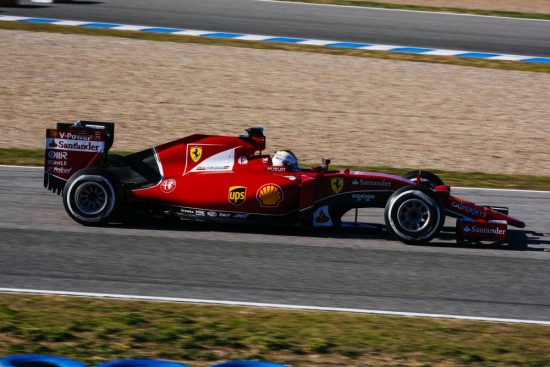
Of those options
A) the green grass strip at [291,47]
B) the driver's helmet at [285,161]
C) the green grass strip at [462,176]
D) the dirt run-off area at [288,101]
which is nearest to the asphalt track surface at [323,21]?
the green grass strip at [291,47]

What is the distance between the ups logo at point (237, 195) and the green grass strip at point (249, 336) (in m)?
2.44

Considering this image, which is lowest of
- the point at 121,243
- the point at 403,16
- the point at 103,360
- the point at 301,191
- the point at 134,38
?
the point at 103,360

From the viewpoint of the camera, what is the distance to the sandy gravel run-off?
26.4 meters

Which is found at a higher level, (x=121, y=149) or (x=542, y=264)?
(x=121, y=149)

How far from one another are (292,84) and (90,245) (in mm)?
10228

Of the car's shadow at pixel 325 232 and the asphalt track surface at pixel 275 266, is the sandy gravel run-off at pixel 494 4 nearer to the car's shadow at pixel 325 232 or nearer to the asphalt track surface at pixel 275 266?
the asphalt track surface at pixel 275 266

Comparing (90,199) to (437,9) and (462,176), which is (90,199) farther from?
(437,9)

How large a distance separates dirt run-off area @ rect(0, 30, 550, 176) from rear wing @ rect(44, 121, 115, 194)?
15.5ft

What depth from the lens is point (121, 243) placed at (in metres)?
9.56

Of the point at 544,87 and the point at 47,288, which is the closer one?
the point at 47,288

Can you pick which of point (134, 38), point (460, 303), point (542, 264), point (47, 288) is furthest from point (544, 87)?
point (47, 288)

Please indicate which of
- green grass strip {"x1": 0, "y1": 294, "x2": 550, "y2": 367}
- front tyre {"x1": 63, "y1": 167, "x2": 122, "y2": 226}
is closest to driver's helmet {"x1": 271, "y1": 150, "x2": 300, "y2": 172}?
front tyre {"x1": 63, "y1": 167, "x2": 122, "y2": 226}

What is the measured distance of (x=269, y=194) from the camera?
998cm

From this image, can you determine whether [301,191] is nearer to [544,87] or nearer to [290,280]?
[290,280]
